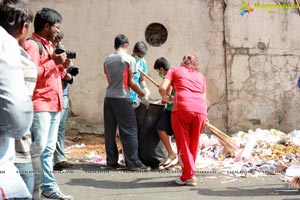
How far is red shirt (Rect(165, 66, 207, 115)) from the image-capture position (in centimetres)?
690

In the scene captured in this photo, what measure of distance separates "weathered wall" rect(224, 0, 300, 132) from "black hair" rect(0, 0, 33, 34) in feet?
27.9

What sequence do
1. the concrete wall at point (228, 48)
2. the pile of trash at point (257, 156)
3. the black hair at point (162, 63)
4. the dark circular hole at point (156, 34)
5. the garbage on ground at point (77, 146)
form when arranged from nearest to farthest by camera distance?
1. the pile of trash at point (257, 156)
2. the black hair at point (162, 63)
3. the garbage on ground at point (77, 146)
4. the concrete wall at point (228, 48)
5. the dark circular hole at point (156, 34)

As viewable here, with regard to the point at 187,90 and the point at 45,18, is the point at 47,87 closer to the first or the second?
the point at 45,18

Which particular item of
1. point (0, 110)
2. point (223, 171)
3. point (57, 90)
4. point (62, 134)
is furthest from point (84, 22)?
point (0, 110)

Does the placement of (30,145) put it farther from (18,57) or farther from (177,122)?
(177,122)

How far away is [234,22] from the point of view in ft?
36.7

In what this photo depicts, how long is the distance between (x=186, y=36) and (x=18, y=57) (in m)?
8.70

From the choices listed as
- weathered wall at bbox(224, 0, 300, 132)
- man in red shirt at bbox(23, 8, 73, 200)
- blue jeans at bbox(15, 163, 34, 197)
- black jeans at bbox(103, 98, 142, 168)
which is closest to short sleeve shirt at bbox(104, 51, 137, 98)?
black jeans at bbox(103, 98, 142, 168)

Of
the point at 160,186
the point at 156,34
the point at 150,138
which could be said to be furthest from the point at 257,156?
the point at 156,34

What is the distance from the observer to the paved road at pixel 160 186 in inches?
248

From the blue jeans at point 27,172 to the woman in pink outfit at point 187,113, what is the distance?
3611 mm

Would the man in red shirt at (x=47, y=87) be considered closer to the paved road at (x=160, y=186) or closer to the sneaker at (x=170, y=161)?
the paved road at (x=160, y=186)

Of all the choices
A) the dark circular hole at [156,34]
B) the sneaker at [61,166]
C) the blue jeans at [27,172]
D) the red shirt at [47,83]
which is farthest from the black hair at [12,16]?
the dark circular hole at [156,34]

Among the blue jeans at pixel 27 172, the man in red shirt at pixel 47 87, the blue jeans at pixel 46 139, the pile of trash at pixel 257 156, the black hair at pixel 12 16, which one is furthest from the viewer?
the pile of trash at pixel 257 156
